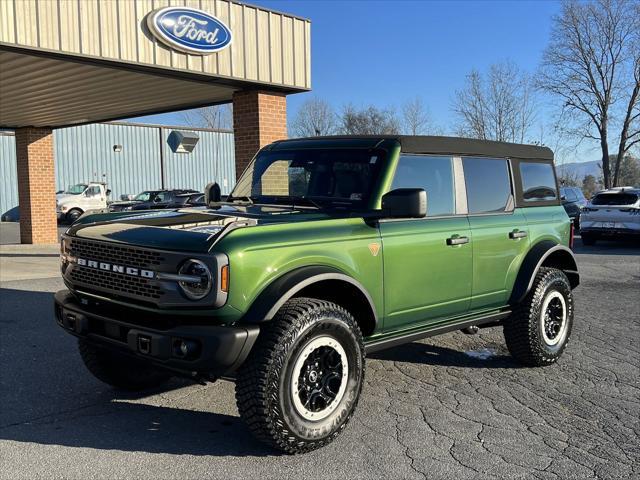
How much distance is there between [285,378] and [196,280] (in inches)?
29.3

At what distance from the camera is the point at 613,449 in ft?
12.4

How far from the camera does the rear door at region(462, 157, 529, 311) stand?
4.98m

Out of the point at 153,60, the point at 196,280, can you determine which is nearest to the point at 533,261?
the point at 196,280

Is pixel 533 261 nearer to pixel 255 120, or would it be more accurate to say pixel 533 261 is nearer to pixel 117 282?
pixel 117 282

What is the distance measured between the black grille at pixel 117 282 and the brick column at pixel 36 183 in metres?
13.9

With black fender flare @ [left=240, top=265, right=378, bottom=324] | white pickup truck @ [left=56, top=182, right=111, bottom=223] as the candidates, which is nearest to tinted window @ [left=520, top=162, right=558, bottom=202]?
black fender flare @ [left=240, top=265, right=378, bottom=324]

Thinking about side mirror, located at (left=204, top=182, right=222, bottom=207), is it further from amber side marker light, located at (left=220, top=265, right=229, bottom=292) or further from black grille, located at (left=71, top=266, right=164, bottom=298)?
amber side marker light, located at (left=220, top=265, right=229, bottom=292)

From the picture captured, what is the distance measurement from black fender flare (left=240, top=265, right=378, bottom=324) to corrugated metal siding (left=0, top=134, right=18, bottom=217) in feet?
101

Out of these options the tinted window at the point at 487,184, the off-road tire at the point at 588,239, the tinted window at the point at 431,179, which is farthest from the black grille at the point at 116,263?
the off-road tire at the point at 588,239

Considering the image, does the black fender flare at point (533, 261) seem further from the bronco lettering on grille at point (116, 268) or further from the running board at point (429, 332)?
the bronco lettering on grille at point (116, 268)

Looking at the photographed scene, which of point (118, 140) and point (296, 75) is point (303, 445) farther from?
point (118, 140)

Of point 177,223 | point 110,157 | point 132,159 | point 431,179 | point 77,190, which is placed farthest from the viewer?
point 132,159

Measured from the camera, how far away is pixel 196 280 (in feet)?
11.2

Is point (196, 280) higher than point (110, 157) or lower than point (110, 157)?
lower
